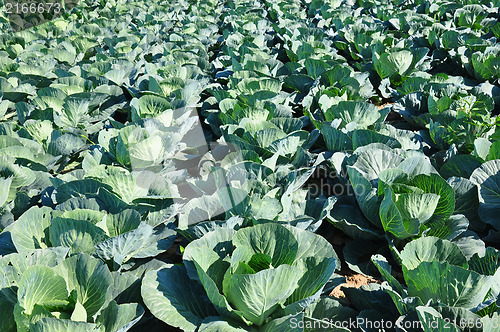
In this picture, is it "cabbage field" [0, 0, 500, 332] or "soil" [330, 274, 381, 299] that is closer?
"cabbage field" [0, 0, 500, 332]

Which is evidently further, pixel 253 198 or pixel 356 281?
pixel 356 281

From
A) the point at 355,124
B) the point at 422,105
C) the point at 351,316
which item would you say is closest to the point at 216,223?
the point at 351,316

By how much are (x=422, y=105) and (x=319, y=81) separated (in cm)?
117

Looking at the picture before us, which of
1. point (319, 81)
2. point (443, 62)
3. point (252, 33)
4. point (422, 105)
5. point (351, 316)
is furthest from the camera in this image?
point (252, 33)

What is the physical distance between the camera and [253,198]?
270 centimetres

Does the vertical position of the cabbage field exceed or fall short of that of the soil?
it exceeds it

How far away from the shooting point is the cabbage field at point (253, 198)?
79.6 inches

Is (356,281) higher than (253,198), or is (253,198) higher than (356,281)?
(253,198)

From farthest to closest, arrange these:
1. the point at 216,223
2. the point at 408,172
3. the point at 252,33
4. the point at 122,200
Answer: the point at 252,33 → the point at 408,172 → the point at 122,200 → the point at 216,223

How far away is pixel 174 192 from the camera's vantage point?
2.98m

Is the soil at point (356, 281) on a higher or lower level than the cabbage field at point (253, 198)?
lower

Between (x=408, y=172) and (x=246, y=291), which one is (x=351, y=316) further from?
(x=408, y=172)

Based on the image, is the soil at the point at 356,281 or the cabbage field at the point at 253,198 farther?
the soil at the point at 356,281

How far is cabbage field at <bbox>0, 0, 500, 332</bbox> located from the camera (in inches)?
79.6
